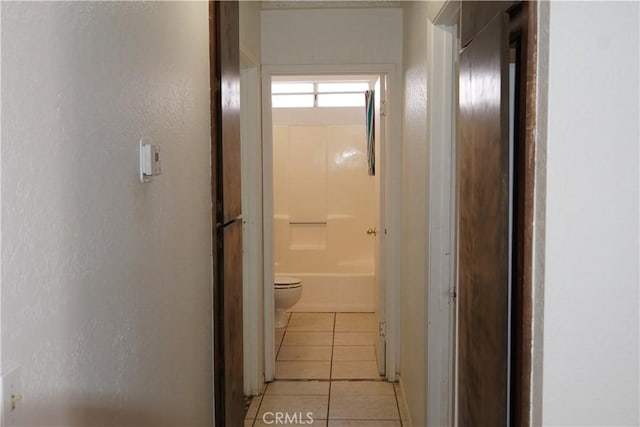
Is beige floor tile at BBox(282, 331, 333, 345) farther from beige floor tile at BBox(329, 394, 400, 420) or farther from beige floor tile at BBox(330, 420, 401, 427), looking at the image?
beige floor tile at BBox(330, 420, 401, 427)

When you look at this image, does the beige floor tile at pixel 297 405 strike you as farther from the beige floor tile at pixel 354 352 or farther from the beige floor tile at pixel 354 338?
the beige floor tile at pixel 354 338

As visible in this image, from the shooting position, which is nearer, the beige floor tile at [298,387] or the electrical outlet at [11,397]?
the electrical outlet at [11,397]

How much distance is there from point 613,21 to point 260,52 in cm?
287

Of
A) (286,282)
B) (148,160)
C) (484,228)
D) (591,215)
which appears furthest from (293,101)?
(591,215)

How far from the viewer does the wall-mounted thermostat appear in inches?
61.5

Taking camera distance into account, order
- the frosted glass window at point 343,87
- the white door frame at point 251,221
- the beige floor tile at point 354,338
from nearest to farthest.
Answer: the white door frame at point 251,221, the beige floor tile at point 354,338, the frosted glass window at point 343,87

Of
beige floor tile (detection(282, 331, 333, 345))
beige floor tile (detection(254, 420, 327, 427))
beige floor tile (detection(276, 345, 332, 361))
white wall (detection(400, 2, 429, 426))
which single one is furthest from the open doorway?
beige floor tile (detection(254, 420, 327, 427))

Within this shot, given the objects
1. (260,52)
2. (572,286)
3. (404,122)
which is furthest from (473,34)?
(260,52)

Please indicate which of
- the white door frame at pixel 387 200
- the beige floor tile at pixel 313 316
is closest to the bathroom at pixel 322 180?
the beige floor tile at pixel 313 316

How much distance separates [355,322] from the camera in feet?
17.7

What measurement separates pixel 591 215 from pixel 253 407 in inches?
111

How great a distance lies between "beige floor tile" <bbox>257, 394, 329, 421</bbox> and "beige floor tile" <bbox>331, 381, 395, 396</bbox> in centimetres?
14

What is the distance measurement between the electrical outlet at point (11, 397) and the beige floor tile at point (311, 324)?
4.27 meters

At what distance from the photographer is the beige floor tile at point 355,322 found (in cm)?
518
